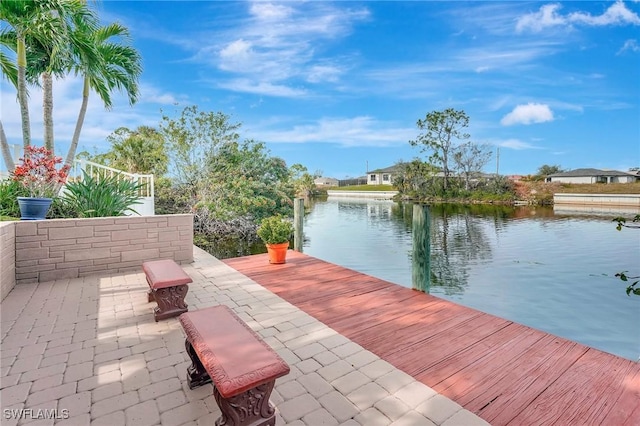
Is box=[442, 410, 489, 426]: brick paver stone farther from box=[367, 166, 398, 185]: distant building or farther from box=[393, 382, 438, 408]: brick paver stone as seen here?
box=[367, 166, 398, 185]: distant building

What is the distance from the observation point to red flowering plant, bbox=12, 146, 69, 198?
489 centimetres

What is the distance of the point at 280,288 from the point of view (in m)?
4.18

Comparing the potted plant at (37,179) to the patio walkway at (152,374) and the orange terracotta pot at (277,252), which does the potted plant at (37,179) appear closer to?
the patio walkway at (152,374)

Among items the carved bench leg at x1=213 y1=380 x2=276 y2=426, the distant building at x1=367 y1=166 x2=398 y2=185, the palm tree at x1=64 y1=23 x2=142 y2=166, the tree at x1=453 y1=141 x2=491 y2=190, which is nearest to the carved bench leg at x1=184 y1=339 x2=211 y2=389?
the carved bench leg at x1=213 y1=380 x2=276 y2=426

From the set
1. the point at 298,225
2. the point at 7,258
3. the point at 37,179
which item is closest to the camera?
the point at 7,258

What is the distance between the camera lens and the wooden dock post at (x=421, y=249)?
4027mm

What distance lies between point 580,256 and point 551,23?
11477mm

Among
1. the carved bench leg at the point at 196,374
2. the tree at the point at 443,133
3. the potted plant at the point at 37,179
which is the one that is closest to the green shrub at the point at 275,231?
the potted plant at the point at 37,179

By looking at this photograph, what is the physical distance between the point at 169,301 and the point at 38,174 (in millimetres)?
3867

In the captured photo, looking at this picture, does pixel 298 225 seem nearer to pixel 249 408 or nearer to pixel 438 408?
pixel 438 408

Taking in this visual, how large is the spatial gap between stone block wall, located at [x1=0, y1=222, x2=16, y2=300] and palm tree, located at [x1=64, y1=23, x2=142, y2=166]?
555 cm

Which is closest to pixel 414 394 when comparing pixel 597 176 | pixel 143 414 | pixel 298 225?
pixel 143 414

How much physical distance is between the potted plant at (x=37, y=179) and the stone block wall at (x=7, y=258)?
46 cm

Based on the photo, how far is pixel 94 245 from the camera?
463 cm
